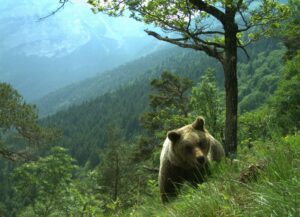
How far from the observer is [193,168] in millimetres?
7562

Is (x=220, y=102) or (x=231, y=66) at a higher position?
(x=231, y=66)

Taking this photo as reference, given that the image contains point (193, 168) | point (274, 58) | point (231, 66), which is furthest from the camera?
point (274, 58)

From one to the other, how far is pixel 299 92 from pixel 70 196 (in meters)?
17.3

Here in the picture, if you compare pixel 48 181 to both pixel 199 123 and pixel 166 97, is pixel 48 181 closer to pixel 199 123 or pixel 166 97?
pixel 166 97

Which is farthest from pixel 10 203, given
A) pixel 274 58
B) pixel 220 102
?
pixel 274 58

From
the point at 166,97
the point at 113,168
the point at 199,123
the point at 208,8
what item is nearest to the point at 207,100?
the point at 166,97

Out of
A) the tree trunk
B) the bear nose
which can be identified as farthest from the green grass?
the tree trunk

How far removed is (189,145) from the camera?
7.36 metres

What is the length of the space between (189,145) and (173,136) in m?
0.35

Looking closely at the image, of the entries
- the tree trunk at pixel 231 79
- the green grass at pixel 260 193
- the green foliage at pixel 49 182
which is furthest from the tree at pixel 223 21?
the green foliage at pixel 49 182

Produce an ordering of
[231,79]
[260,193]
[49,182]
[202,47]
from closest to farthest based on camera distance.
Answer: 1. [260,193]
2. [231,79]
3. [202,47]
4. [49,182]

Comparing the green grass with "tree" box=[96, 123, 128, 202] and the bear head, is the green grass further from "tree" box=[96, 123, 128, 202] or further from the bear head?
"tree" box=[96, 123, 128, 202]

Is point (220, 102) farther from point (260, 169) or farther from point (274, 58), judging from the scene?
point (274, 58)

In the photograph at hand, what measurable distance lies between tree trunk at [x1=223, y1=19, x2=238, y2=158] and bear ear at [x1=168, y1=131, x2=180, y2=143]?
448cm
